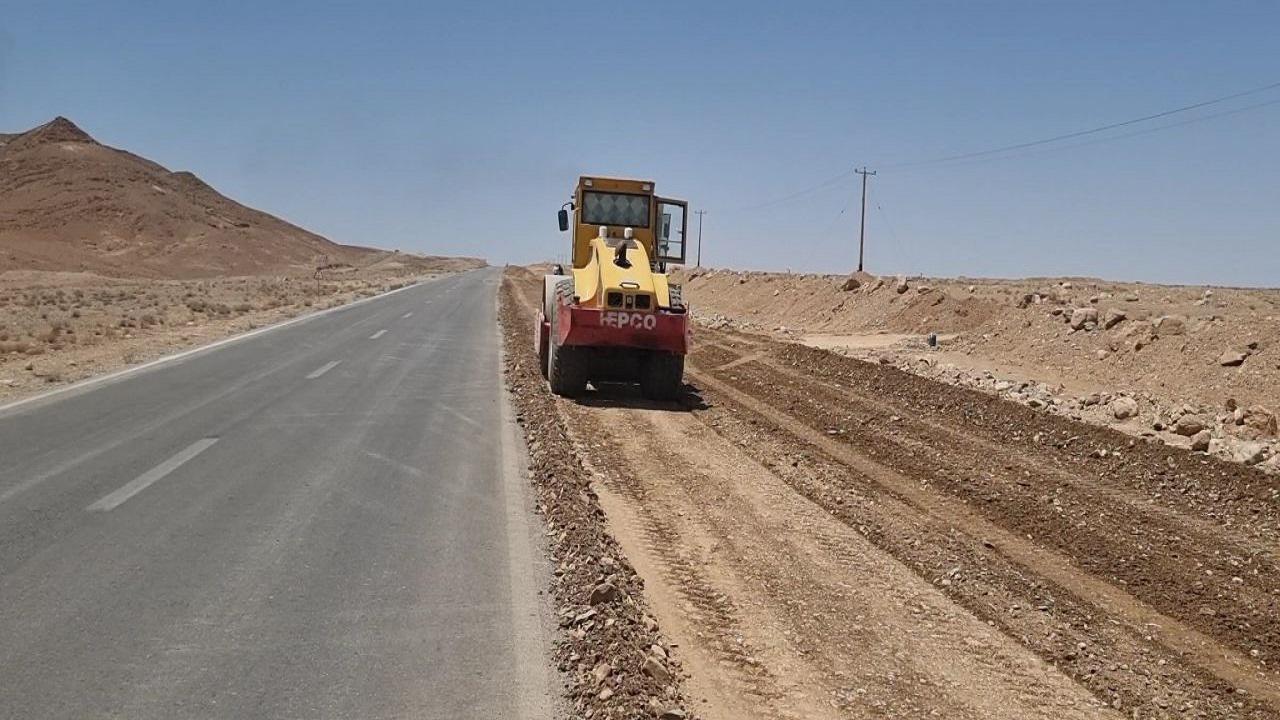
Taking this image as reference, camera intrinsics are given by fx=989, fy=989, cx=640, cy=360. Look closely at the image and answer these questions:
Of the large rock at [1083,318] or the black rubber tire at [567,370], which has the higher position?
the large rock at [1083,318]

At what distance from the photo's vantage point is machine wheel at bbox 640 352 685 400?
1556 centimetres

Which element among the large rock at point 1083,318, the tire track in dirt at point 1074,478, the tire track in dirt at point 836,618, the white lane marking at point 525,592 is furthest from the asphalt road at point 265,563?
the large rock at point 1083,318

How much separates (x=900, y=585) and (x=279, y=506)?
488 cm

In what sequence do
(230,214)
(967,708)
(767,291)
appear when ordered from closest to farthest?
1. (967,708)
2. (767,291)
3. (230,214)

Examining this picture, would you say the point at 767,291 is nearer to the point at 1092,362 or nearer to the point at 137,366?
the point at 1092,362

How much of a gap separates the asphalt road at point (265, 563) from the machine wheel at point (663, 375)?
3088mm

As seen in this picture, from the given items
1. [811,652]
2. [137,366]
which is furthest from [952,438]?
[137,366]

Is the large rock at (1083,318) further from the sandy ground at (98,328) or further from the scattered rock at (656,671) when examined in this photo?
the sandy ground at (98,328)

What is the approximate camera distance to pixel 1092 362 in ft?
62.0

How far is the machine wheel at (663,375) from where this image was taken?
15.6 m

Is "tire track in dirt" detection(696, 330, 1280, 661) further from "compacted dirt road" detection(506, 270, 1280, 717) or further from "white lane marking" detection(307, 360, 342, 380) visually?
"white lane marking" detection(307, 360, 342, 380)

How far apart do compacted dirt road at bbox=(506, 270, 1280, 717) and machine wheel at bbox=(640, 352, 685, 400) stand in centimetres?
188

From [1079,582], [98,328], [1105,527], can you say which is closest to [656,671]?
[1079,582]

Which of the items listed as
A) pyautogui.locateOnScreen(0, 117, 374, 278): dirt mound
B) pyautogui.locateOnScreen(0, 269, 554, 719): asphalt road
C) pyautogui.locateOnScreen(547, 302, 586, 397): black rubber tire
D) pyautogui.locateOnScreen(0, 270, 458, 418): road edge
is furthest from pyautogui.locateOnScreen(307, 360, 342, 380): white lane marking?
pyautogui.locateOnScreen(0, 117, 374, 278): dirt mound
